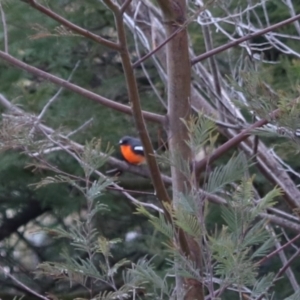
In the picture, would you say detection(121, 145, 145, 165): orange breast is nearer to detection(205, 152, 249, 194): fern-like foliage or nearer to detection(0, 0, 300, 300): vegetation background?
detection(0, 0, 300, 300): vegetation background

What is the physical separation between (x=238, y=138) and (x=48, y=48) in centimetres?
373

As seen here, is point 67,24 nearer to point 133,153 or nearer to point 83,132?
point 133,153

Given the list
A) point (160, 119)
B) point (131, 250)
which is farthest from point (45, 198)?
point (160, 119)

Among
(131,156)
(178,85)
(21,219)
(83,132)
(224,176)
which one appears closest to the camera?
(224,176)

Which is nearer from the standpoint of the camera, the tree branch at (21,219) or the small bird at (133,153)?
the small bird at (133,153)

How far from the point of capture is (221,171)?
56.9 inches

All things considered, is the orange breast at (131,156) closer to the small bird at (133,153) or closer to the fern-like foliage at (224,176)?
the small bird at (133,153)

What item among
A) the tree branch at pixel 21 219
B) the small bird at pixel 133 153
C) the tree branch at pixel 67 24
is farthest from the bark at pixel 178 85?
the tree branch at pixel 21 219

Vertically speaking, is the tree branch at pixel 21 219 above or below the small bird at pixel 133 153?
below

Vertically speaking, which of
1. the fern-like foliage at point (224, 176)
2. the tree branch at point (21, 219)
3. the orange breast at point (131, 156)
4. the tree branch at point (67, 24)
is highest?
the tree branch at point (67, 24)

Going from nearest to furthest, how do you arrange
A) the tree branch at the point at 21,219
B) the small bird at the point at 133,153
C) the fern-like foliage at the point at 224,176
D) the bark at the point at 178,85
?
1. the fern-like foliage at the point at 224,176
2. the bark at the point at 178,85
3. the small bird at the point at 133,153
4. the tree branch at the point at 21,219

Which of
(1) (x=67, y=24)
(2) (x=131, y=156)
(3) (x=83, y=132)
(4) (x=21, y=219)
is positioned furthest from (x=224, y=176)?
(4) (x=21, y=219)

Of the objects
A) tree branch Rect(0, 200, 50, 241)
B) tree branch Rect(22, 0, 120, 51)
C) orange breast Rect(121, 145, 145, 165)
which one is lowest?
tree branch Rect(0, 200, 50, 241)

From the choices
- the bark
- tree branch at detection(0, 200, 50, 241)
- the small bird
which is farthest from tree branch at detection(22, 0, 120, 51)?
tree branch at detection(0, 200, 50, 241)
